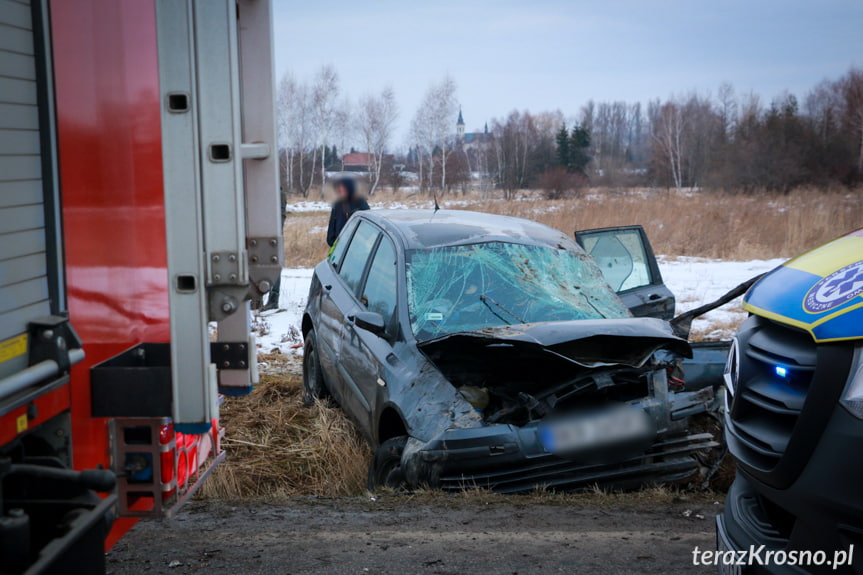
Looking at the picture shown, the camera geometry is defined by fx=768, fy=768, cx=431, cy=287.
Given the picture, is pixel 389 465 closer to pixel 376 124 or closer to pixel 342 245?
pixel 342 245

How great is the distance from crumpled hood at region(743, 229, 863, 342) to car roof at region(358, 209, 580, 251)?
282 centimetres

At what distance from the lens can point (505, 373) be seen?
14.9 ft

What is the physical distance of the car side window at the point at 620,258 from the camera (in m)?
6.14

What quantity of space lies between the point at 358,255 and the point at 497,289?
1.47 meters

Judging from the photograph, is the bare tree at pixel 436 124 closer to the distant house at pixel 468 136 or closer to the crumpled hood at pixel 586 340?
the distant house at pixel 468 136

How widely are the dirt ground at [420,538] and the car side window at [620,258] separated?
2305 millimetres

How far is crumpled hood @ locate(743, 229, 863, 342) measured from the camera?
204 cm

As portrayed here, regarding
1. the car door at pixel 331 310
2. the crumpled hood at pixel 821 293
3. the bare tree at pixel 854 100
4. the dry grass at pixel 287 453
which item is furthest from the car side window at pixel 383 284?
the bare tree at pixel 854 100

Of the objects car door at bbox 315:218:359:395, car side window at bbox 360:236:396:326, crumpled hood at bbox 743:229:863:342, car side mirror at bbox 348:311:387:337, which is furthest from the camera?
car door at bbox 315:218:359:395

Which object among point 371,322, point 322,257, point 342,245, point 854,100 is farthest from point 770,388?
point 854,100

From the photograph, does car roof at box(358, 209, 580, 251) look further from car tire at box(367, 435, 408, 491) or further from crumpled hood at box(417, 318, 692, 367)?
car tire at box(367, 435, 408, 491)

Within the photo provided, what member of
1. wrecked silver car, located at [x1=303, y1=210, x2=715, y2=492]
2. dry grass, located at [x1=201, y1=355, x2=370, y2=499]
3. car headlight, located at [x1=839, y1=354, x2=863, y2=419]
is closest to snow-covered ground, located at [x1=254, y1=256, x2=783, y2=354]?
dry grass, located at [x1=201, y1=355, x2=370, y2=499]

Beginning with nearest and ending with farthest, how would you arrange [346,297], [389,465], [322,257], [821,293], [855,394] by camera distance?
[855,394], [821,293], [389,465], [346,297], [322,257]

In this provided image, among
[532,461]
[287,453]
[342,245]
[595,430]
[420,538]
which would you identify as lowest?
[287,453]
